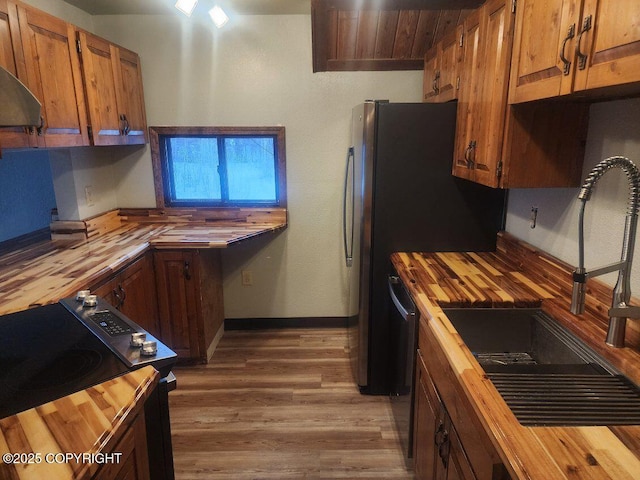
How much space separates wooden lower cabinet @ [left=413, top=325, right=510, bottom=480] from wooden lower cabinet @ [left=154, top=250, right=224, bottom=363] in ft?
5.20

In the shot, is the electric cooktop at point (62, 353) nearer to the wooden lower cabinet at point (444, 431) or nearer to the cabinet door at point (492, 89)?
the wooden lower cabinet at point (444, 431)

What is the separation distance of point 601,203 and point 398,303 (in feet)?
3.05

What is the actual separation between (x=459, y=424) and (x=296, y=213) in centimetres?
223

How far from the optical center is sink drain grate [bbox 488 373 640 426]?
961 millimetres

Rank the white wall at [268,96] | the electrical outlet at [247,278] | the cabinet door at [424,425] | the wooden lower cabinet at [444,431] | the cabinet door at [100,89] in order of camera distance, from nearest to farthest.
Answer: the wooden lower cabinet at [444,431]
the cabinet door at [424,425]
the cabinet door at [100,89]
the white wall at [268,96]
the electrical outlet at [247,278]

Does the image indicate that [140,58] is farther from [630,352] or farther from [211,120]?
[630,352]

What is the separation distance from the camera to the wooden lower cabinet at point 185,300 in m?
2.66

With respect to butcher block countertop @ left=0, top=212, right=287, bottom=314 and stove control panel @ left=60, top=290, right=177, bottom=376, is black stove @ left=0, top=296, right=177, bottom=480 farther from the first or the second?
butcher block countertop @ left=0, top=212, right=287, bottom=314

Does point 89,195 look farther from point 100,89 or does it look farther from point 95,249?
point 100,89

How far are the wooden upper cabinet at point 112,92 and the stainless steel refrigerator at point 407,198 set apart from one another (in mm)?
1532

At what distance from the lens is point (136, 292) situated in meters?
2.46

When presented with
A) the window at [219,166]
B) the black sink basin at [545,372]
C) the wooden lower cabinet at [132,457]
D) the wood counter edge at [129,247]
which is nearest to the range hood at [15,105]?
the wood counter edge at [129,247]

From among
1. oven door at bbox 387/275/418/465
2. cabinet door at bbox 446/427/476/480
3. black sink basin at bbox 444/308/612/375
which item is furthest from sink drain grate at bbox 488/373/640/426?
oven door at bbox 387/275/418/465

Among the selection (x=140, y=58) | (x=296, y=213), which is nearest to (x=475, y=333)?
(x=296, y=213)
